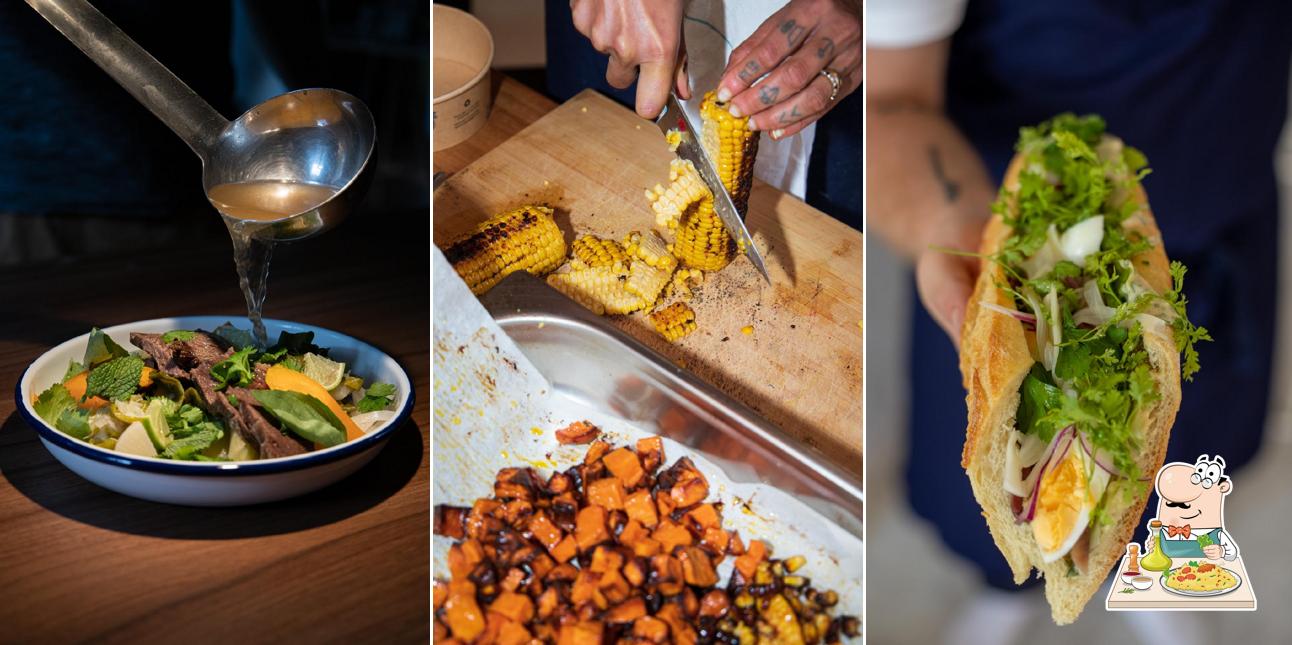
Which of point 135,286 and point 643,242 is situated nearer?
point 643,242

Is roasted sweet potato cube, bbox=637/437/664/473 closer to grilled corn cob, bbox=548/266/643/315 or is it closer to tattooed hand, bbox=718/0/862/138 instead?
grilled corn cob, bbox=548/266/643/315

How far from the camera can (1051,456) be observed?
194 cm

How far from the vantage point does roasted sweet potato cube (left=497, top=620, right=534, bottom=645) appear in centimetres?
171

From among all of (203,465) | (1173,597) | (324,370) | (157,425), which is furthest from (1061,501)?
(157,425)

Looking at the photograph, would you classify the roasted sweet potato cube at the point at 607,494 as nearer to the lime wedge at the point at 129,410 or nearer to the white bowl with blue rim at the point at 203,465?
the white bowl with blue rim at the point at 203,465

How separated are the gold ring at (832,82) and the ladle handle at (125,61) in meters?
1.09

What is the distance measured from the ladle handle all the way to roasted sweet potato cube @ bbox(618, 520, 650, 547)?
103 centimetres

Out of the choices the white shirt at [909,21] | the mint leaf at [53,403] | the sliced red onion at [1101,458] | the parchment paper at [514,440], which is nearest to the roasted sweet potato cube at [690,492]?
Result: the parchment paper at [514,440]

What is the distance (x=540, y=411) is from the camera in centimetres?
181

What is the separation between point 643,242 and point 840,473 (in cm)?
50

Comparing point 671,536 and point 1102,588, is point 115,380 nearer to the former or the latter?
point 671,536

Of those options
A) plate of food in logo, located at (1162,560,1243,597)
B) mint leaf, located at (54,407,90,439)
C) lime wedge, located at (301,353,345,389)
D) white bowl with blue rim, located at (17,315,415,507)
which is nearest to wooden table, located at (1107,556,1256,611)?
plate of food in logo, located at (1162,560,1243,597)

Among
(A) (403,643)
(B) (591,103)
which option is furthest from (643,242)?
(A) (403,643)

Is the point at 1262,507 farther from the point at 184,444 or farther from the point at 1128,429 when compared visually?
the point at 184,444
